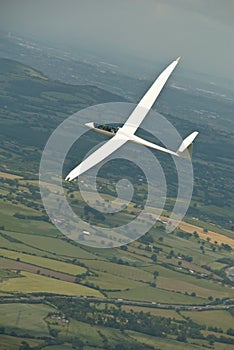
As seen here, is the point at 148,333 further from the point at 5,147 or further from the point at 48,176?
the point at 5,147

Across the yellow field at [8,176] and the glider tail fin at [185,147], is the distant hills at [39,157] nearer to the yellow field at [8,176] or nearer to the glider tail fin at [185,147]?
the yellow field at [8,176]

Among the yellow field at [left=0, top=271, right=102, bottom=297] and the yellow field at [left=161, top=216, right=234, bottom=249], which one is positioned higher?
the yellow field at [left=161, top=216, right=234, bottom=249]

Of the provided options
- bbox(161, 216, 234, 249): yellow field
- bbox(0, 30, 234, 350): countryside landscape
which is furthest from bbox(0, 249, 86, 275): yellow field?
bbox(161, 216, 234, 249): yellow field

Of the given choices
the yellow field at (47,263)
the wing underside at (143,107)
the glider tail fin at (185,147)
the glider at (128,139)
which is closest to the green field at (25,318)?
the yellow field at (47,263)

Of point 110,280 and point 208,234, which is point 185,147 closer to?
point 110,280

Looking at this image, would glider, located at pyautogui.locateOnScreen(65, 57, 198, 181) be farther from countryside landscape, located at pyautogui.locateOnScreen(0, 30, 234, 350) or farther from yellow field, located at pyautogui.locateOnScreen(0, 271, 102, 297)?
yellow field, located at pyautogui.locateOnScreen(0, 271, 102, 297)

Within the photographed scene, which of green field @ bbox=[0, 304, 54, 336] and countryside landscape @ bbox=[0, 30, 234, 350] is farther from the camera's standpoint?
countryside landscape @ bbox=[0, 30, 234, 350]

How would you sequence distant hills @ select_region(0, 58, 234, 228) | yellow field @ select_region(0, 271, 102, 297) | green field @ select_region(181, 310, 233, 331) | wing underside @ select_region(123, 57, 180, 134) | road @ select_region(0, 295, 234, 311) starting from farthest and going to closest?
distant hills @ select_region(0, 58, 234, 228), green field @ select_region(181, 310, 233, 331), yellow field @ select_region(0, 271, 102, 297), road @ select_region(0, 295, 234, 311), wing underside @ select_region(123, 57, 180, 134)
